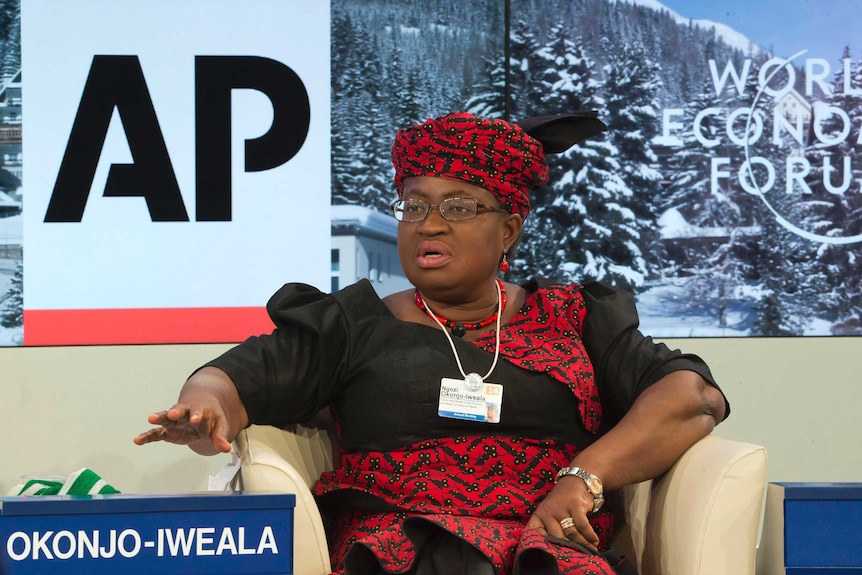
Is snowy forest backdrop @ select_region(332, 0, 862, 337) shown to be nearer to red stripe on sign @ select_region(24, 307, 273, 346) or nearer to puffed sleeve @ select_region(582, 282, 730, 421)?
red stripe on sign @ select_region(24, 307, 273, 346)

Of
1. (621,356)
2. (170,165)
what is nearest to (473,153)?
(621,356)

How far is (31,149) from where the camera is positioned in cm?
366

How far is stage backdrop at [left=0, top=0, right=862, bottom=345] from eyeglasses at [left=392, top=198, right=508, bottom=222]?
111 cm

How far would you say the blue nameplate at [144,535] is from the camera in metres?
1.81

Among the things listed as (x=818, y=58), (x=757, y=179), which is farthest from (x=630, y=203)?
(x=818, y=58)

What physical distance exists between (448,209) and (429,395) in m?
0.43

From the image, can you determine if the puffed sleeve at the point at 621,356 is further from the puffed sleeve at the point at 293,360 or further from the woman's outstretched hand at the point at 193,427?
the woman's outstretched hand at the point at 193,427

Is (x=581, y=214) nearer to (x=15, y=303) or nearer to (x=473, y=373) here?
(x=473, y=373)

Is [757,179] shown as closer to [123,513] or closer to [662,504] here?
[662,504]

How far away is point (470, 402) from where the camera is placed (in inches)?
101

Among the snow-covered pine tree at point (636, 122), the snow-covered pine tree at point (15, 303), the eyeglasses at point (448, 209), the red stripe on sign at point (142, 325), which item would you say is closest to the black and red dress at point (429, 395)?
the eyeglasses at point (448, 209)

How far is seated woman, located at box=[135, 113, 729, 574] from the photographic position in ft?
8.14

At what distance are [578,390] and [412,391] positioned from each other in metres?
0.38

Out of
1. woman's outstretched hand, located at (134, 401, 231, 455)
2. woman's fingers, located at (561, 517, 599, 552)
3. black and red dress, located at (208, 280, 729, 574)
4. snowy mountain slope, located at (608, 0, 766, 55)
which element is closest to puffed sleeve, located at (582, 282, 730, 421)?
black and red dress, located at (208, 280, 729, 574)
